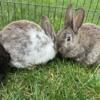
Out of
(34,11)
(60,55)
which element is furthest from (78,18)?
(34,11)

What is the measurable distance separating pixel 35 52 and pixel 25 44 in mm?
162

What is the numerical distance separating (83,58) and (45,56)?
1.95ft

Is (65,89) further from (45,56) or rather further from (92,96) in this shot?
(45,56)

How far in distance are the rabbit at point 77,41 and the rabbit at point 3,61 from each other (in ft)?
2.51

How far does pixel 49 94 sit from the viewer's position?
374 centimetres

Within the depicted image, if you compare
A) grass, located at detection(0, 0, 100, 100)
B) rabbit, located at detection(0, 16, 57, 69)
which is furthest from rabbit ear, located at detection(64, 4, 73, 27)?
grass, located at detection(0, 0, 100, 100)

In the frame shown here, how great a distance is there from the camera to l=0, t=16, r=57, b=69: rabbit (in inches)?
157

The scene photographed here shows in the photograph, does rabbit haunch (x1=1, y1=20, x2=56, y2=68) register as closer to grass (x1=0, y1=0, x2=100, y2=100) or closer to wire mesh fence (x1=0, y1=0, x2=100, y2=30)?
grass (x1=0, y1=0, x2=100, y2=100)

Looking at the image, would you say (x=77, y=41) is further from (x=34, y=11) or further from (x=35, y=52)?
(x=34, y=11)

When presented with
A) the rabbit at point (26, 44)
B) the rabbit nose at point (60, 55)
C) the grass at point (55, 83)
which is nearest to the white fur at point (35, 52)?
the rabbit at point (26, 44)

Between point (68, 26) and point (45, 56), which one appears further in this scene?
point (68, 26)

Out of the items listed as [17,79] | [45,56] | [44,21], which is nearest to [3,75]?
[17,79]

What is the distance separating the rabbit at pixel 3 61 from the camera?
12.8ft

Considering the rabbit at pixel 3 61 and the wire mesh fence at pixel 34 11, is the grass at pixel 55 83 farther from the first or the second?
the wire mesh fence at pixel 34 11
